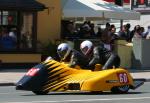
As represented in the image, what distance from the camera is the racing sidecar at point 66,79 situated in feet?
59.3

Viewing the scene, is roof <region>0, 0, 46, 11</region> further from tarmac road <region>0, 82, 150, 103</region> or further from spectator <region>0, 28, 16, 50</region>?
tarmac road <region>0, 82, 150, 103</region>

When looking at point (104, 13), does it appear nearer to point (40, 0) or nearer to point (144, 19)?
point (40, 0)

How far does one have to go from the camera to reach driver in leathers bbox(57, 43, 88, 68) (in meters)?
18.5

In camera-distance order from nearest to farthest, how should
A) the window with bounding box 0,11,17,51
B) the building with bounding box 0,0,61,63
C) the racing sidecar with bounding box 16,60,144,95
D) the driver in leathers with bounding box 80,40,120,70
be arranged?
the racing sidecar with bounding box 16,60,144,95
the driver in leathers with bounding box 80,40,120,70
the building with bounding box 0,0,61,63
the window with bounding box 0,11,17,51

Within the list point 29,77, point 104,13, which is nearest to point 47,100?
point 29,77

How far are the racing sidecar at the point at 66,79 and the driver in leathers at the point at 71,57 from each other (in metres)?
0.23

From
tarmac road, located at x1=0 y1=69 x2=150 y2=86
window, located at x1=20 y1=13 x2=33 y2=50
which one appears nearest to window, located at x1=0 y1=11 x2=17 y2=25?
window, located at x1=20 y1=13 x2=33 y2=50

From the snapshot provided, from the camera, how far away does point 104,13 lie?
107ft

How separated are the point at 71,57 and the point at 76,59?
0.14 meters

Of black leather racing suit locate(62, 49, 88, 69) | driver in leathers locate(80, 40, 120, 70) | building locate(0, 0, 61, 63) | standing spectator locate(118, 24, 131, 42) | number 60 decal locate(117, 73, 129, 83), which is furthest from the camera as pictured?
standing spectator locate(118, 24, 131, 42)

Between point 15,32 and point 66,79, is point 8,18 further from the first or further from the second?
point 66,79

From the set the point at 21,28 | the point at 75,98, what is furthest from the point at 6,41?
the point at 75,98

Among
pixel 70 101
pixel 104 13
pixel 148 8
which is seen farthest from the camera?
pixel 148 8

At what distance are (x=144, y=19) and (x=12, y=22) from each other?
938 inches
